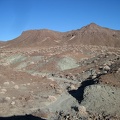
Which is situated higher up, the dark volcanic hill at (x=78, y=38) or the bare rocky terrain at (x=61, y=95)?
the dark volcanic hill at (x=78, y=38)

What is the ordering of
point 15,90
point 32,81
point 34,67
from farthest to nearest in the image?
point 34,67 < point 32,81 < point 15,90

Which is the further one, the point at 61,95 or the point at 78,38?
the point at 78,38

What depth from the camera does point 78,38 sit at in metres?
101

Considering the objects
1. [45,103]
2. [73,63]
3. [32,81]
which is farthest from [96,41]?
[45,103]

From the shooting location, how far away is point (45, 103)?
21609 millimetres

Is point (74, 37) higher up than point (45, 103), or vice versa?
point (74, 37)

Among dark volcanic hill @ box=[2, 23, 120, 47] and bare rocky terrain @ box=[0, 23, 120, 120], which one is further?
dark volcanic hill @ box=[2, 23, 120, 47]

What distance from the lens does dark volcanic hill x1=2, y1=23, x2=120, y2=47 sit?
96688 mm

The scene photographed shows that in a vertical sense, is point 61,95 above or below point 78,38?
below

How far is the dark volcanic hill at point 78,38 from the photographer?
317 ft

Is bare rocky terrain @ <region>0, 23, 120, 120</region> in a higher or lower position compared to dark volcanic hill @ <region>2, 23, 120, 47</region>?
lower

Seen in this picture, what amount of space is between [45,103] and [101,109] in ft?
17.2

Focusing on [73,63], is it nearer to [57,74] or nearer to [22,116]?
[57,74]

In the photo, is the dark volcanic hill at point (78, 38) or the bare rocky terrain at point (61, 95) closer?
the bare rocky terrain at point (61, 95)
